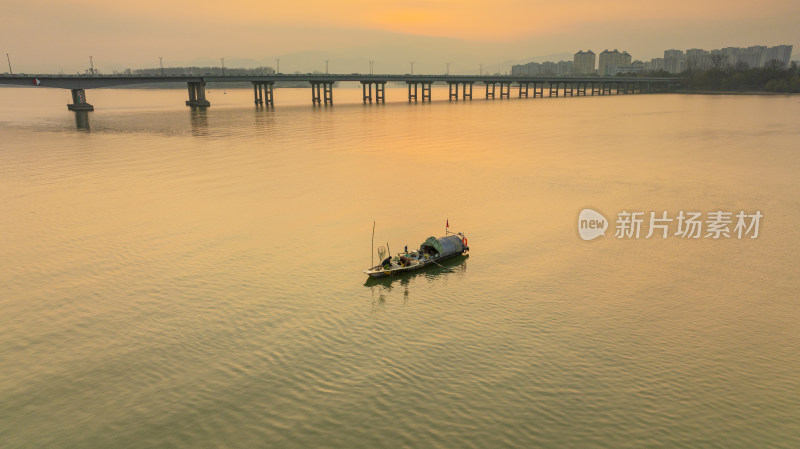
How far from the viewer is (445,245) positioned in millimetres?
41344

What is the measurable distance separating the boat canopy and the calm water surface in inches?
53.5

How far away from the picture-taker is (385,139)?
116562mm

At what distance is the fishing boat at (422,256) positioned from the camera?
3872 centimetres

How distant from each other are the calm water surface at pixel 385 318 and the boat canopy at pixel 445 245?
1.36m

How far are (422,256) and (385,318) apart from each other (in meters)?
9.98

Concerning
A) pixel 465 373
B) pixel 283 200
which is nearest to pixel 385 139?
pixel 283 200

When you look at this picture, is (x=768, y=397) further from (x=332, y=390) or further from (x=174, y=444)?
(x=174, y=444)

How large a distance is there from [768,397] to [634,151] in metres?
80.8

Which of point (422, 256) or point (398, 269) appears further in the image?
point (422, 256)
